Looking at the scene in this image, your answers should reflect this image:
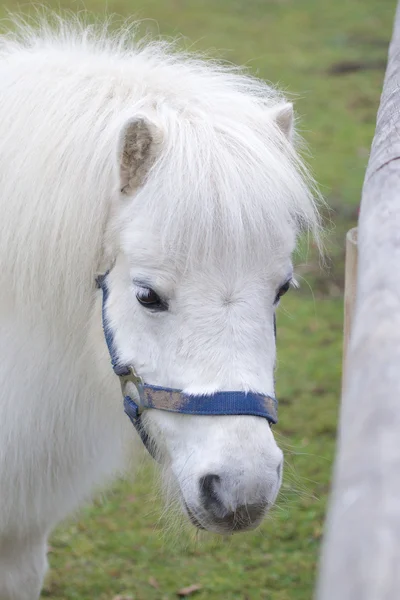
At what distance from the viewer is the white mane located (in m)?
2.05

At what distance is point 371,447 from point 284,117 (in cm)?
151

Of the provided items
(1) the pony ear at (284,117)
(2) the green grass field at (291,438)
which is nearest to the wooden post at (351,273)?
(2) the green grass field at (291,438)

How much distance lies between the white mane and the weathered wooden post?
54 cm

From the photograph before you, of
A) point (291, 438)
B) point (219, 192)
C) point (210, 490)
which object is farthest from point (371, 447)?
point (291, 438)

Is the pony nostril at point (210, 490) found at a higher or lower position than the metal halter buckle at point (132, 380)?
lower

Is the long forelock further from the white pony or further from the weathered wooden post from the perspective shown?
the weathered wooden post

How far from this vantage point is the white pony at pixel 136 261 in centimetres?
195

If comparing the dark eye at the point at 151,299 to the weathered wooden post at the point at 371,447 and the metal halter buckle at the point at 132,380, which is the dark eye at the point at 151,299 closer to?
the metal halter buckle at the point at 132,380

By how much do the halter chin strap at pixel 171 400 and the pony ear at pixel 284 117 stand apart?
24.9 inches

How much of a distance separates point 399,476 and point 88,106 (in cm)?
158

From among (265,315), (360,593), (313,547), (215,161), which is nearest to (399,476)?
(360,593)

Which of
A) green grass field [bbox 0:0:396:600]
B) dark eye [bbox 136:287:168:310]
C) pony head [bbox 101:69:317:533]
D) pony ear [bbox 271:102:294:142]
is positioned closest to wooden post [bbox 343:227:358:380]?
pony head [bbox 101:69:317:533]

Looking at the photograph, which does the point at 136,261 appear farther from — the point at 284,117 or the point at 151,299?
the point at 284,117

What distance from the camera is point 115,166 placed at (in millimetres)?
2143
